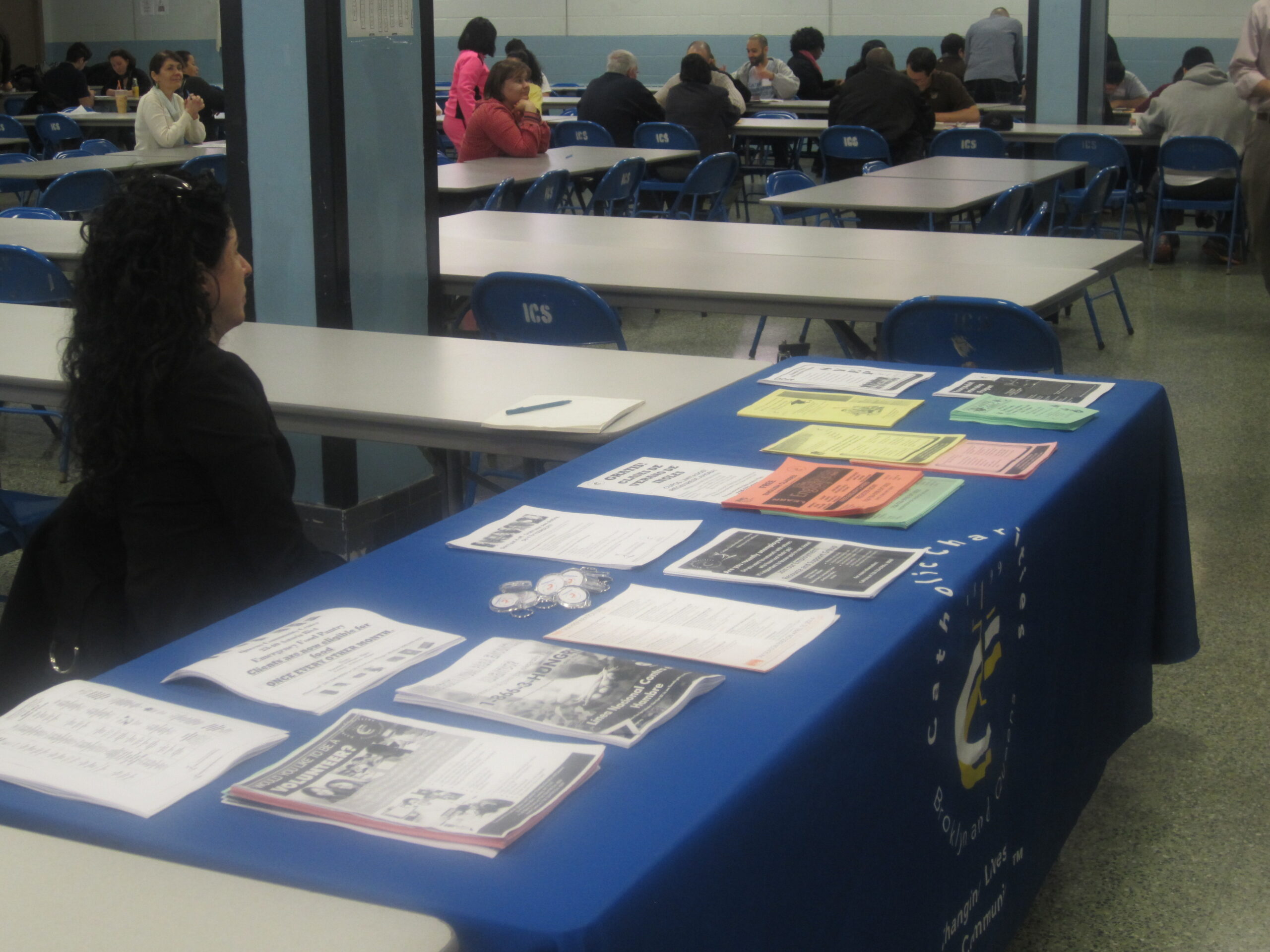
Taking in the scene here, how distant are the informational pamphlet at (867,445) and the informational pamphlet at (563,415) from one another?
1.05 ft

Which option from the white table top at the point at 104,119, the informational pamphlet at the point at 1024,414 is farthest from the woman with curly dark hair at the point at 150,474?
the white table top at the point at 104,119

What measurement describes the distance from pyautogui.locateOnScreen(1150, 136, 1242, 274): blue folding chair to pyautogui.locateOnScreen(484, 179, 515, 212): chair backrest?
3.60 metres

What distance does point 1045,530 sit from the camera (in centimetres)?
169

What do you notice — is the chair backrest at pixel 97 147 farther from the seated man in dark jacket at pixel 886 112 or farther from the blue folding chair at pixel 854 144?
the seated man in dark jacket at pixel 886 112

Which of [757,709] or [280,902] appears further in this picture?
[757,709]

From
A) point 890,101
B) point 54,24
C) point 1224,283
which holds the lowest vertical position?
point 1224,283

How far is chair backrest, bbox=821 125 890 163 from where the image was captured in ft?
25.5

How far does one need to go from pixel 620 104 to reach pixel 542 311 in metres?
5.84

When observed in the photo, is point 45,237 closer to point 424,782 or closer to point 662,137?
point 424,782

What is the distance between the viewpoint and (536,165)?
6.50m

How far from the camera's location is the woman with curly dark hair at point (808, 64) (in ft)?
38.4

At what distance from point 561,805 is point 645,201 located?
760 centimetres

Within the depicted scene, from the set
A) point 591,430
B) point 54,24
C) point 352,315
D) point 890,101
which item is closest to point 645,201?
point 890,101

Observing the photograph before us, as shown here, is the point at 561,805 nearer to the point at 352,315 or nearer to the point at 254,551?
the point at 254,551
